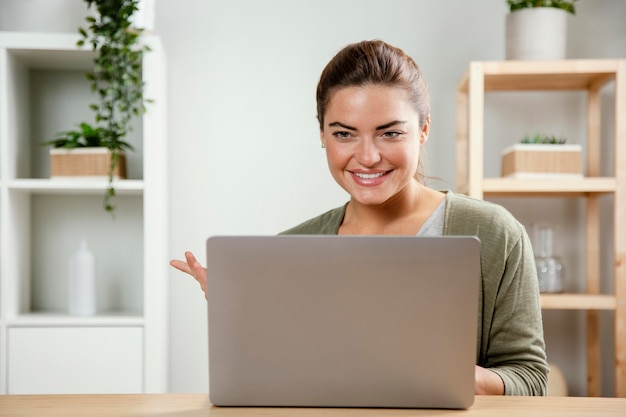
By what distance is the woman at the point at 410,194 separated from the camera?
1442 millimetres

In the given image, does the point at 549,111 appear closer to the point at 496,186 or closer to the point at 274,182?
the point at 496,186

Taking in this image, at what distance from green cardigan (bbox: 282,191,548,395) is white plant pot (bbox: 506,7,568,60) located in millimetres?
1184

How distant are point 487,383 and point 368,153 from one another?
517 millimetres

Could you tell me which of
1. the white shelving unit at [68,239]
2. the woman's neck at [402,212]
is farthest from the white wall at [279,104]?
the woman's neck at [402,212]

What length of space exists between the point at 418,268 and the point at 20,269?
211 cm

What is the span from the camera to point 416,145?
1.58m

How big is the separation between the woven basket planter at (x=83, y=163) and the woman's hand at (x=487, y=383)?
5.49ft

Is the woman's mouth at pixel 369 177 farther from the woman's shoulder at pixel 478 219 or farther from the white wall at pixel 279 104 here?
the white wall at pixel 279 104

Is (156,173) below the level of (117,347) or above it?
above

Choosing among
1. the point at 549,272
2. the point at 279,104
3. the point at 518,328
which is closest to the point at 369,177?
the point at 518,328

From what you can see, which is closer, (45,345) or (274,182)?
(45,345)

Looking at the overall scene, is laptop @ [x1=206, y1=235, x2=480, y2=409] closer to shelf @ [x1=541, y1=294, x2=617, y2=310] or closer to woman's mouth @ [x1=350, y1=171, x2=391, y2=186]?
woman's mouth @ [x1=350, y1=171, x2=391, y2=186]

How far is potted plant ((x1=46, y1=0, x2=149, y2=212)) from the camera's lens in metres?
2.48

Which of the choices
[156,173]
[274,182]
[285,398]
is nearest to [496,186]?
[274,182]
